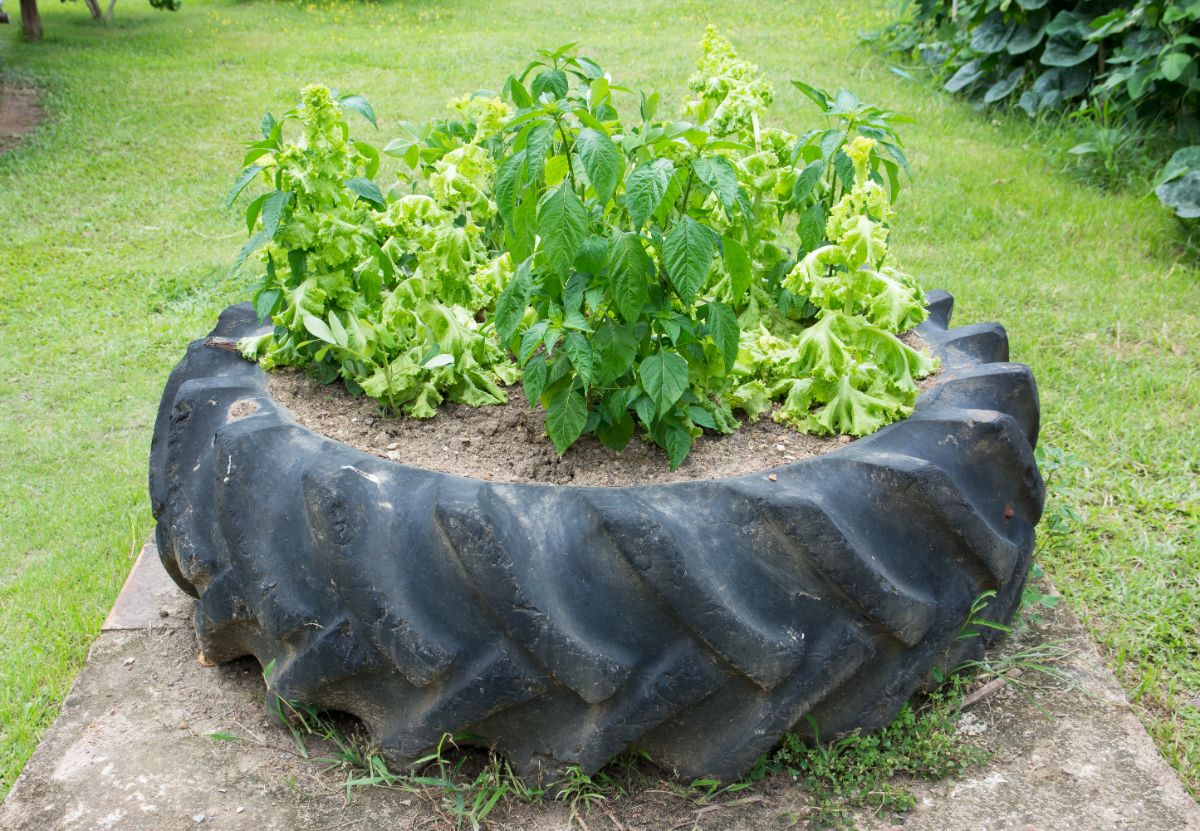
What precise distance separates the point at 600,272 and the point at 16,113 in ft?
23.1

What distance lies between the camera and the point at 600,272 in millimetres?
2176

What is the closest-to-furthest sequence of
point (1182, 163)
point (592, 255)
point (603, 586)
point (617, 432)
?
point (603, 586), point (592, 255), point (617, 432), point (1182, 163)

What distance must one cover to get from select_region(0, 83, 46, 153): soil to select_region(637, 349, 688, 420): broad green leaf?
6.23 meters

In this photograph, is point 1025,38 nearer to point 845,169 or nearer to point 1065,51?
point 1065,51

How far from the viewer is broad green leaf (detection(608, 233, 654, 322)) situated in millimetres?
2119

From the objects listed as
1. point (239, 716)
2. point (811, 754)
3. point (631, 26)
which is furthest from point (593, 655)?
point (631, 26)

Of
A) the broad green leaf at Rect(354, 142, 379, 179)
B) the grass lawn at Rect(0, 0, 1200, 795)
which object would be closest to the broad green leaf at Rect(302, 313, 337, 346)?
the broad green leaf at Rect(354, 142, 379, 179)

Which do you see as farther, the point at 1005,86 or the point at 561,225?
the point at 1005,86

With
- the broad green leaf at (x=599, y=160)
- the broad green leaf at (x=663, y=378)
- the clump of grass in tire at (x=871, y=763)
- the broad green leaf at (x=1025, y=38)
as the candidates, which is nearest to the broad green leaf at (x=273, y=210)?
the broad green leaf at (x=599, y=160)

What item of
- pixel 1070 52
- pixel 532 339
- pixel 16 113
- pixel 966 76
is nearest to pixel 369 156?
pixel 532 339

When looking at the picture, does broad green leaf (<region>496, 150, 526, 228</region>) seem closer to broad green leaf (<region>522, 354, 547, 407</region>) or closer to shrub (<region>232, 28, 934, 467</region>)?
shrub (<region>232, 28, 934, 467</region>)

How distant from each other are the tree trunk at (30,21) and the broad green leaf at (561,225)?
9.31 meters

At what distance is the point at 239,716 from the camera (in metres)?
2.43

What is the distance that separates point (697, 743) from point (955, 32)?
7.04 meters
